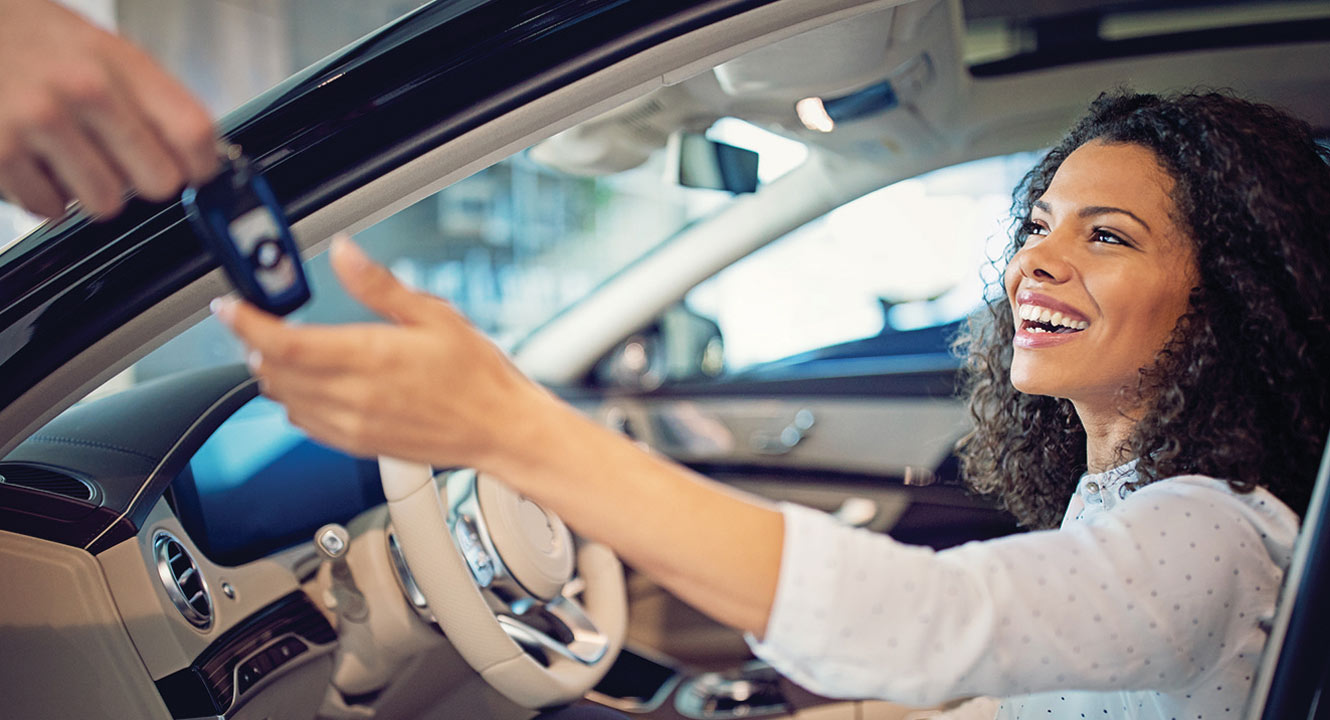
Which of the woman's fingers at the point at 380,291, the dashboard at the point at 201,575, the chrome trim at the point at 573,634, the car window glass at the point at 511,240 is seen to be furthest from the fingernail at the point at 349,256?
the car window glass at the point at 511,240

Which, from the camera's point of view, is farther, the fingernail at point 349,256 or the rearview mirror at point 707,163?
the rearview mirror at point 707,163

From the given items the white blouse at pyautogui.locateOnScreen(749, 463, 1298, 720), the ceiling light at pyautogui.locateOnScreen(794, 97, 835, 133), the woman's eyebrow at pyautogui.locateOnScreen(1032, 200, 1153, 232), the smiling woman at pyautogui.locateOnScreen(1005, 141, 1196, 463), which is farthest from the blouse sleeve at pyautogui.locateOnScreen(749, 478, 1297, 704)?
the ceiling light at pyautogui.locateOnScreen(794, 97, 835, 133)

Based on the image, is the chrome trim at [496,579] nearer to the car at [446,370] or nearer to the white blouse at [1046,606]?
the car at [446,370]

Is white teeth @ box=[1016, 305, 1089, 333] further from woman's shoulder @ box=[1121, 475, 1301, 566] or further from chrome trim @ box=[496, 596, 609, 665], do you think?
chrome trim @ box=[496, 596, 609, 665]

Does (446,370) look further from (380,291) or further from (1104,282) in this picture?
(1104,282)

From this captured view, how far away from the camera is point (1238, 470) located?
94cm

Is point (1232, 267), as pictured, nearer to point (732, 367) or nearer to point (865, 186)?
point (865, 186)

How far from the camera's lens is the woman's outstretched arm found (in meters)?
0.54

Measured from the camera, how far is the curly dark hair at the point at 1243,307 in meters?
0.99

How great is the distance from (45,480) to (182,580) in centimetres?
18

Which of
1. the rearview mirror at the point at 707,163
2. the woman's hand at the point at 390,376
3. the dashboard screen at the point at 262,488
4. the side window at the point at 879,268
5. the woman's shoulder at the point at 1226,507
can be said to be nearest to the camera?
the woman's hand at the point at 390,376

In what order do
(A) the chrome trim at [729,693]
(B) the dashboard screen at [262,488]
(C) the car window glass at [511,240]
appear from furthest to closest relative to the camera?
(C) the car window glass at [511,240] < (A) the chrome trim at [729,693] < (B) the dashboard screen at [262,488]

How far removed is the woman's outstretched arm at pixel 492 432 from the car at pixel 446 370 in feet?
0.09

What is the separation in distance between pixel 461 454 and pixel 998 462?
1.05 m
